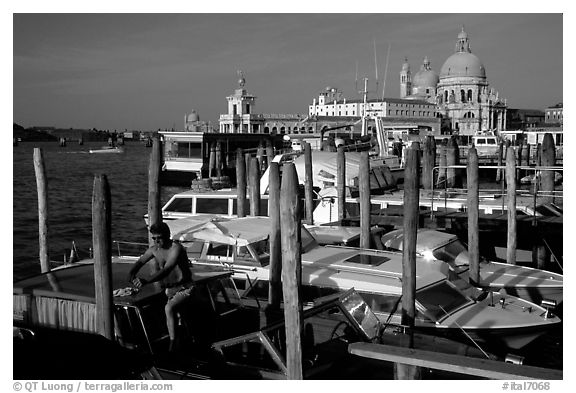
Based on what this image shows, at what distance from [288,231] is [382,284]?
2751mm

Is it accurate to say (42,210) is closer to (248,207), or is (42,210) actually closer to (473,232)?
(248,207)

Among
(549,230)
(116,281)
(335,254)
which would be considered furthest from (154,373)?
(549,230)

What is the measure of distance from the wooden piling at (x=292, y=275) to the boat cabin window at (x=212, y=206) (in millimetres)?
9079

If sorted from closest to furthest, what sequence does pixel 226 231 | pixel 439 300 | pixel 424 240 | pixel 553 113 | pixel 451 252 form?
pixel 439 300
pixel 226 231
pixel 424 240
pixel 451 252
pixel 553 113

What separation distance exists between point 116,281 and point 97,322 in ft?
3.16

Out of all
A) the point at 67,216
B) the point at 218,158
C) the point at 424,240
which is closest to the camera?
the point at 424,240

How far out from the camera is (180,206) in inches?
647

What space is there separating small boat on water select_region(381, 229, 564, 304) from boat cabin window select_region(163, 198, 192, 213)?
5586 mm

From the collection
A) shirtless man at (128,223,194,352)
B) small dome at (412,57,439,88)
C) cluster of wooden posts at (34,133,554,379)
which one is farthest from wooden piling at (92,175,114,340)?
small dome at (412,57,439,88)

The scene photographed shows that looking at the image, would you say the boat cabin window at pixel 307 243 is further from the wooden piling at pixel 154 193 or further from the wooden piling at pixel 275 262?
the wooden piling at pixel 154 193

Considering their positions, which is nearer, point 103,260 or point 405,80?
point 103,260

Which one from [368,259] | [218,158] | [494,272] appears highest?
[218,158]

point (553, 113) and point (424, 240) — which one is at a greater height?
point (553, 113)

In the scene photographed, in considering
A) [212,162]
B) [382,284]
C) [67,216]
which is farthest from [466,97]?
[382,284]
